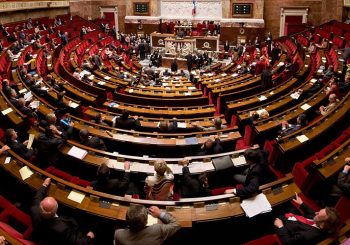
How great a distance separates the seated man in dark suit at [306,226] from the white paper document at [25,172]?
2832mm

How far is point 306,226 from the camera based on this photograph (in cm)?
282

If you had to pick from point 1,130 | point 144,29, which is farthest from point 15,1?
point 1,130

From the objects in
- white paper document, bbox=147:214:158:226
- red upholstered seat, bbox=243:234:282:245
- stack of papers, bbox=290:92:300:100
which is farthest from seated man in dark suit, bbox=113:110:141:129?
stack of papers, bbox=290:92:300:100

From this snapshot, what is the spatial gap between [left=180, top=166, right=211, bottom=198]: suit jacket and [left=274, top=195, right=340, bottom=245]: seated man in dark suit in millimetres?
963

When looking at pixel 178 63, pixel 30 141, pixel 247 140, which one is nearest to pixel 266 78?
pixel 247 140

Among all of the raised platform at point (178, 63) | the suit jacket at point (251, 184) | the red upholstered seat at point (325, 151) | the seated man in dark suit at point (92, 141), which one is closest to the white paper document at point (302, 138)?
the red upholstered seat at point (325, 151)

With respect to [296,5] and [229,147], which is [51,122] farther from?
[296,5]

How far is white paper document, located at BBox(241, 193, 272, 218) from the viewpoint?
307 cm

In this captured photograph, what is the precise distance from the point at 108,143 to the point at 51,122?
100 centimetres

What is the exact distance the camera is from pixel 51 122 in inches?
197

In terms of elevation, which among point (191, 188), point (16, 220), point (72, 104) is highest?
point (72, 104)

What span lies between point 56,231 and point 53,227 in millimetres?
45

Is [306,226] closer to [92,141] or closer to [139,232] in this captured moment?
[139,232]

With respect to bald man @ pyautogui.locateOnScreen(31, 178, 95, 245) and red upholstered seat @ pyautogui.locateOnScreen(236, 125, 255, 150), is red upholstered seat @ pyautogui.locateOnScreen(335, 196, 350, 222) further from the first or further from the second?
bald man @ pyautogui.locateOnScreen(31, 178, 95, 245)
